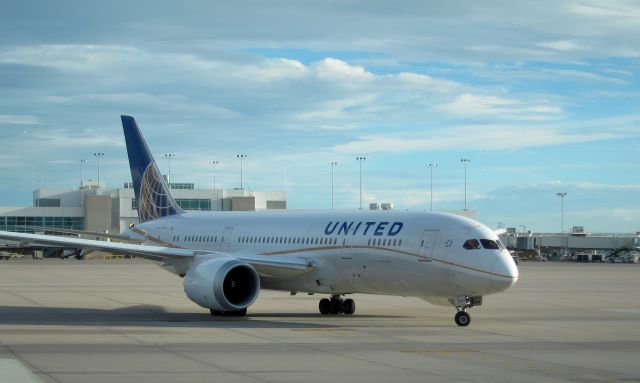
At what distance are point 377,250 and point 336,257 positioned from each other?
193cm

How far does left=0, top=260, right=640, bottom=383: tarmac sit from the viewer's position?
19.7m

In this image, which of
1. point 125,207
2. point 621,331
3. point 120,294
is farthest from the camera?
point 125,207

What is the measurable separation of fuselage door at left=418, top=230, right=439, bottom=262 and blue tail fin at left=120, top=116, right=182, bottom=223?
15.7 metres

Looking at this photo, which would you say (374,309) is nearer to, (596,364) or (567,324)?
(567,324)

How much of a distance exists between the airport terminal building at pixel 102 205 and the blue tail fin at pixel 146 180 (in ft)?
268

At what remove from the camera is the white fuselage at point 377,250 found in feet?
99.5

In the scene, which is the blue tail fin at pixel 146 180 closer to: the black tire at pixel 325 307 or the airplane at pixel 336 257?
the airplane at pixel 336 257

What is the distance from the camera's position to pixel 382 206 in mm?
76188

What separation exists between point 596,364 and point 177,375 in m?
8.51

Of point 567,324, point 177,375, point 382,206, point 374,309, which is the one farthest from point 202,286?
point 382,206

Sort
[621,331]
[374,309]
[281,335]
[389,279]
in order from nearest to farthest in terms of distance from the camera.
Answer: [281,335] < [621,331] < [389,279] < [374,309]

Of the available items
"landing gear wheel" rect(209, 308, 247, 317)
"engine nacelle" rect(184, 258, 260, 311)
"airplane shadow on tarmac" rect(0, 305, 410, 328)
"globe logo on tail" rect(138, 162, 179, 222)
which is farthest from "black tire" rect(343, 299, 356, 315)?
"globe logo on tail" rect(138, 162, 179, 222)

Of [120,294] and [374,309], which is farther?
[120,294]

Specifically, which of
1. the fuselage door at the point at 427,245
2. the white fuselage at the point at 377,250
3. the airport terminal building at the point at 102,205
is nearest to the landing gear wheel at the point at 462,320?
the white fuselage at the point at 377,250
